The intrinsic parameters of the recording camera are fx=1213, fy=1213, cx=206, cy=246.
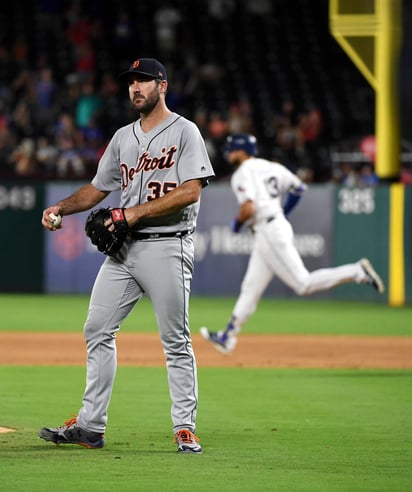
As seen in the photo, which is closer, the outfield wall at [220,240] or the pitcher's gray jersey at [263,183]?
the pitcher's gray jersey at [263,183]

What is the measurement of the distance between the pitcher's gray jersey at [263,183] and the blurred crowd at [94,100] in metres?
8.05

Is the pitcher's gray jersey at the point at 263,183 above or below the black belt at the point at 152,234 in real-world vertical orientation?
below

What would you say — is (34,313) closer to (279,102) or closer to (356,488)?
(279,102)

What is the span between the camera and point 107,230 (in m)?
6.29

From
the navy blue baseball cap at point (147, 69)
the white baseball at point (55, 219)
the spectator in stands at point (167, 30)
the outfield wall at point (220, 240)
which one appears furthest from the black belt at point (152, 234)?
the spectator in stands at point (167, 30)

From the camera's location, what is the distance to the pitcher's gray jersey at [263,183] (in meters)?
11.2

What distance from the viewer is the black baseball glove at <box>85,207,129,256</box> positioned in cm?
627

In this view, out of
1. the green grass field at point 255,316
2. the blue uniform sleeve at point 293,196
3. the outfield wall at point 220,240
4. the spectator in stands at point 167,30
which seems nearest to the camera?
the blue uniform sleeve at point 293,196

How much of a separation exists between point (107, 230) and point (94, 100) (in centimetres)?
1529

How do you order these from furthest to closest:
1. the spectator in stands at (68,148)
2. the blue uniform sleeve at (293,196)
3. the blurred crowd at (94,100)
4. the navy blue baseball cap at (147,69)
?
the blurred crowd at (94,100)
the spectator in stands at (68,148)
the blue uniform sleeve at (293,196)
the navy blue baseball cap at (147,69)

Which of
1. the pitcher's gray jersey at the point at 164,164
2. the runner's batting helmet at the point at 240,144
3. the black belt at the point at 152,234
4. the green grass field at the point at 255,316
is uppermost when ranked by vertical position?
the pitcher's gray jersey at the point at 164,164

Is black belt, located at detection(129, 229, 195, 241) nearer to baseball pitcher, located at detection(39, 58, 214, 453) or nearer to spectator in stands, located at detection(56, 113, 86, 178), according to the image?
baseball pitcher, located at detection(39, 58, 214, 453)

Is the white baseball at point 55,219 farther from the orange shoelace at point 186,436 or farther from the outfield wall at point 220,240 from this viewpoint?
the outfield wall at point 220,240

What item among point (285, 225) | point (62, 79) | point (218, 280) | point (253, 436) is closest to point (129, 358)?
point (285, 225)
